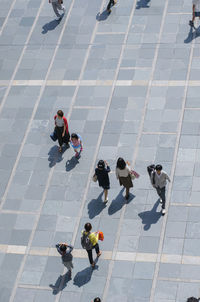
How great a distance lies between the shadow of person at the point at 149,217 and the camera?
57.9 ft

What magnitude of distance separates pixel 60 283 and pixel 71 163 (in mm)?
4287

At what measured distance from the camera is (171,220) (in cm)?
1758

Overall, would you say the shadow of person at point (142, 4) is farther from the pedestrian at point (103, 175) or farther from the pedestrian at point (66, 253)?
the pedestrian at point (66, 253)

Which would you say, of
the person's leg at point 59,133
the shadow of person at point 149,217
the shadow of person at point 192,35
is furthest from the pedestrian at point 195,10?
the shadow of person at point 149,217

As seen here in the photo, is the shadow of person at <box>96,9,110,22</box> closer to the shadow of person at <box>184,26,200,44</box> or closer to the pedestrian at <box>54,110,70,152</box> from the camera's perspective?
the shadow of person at <box>184,26,200,44</box>

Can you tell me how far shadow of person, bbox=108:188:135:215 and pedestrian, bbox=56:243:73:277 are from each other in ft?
7.82

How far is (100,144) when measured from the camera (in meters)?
20.0

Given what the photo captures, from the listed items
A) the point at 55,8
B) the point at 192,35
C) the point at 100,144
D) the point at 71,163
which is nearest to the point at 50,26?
the point at 55,8

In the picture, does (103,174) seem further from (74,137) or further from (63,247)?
(63,247)

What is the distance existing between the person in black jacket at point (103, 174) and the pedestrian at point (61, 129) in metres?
2.28

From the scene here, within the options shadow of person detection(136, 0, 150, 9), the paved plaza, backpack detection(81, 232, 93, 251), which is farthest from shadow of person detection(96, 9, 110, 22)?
backpack detection(81, 232, 93, 251)

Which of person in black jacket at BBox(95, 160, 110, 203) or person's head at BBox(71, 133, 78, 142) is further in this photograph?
person's head at BBox(71, 133, 78, 142)

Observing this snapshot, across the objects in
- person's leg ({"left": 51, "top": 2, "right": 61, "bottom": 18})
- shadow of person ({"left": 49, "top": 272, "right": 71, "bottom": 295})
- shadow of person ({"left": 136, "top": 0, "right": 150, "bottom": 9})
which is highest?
shadow of person ({"left": 136, "top": 0, "right": 150, "bottom": 9})

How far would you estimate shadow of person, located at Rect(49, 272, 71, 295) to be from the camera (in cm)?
1659
